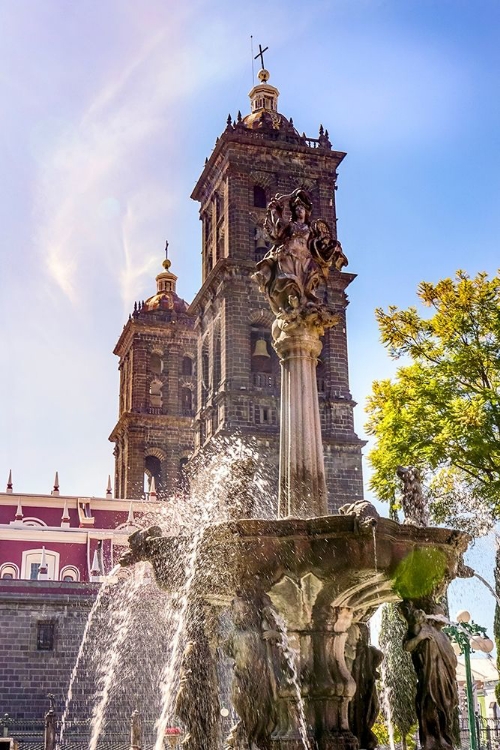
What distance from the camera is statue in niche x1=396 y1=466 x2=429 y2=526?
Answer: 8836mm

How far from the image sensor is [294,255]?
927 centimetres

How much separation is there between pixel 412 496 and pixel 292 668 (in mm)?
2315

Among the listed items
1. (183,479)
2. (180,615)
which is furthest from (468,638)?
(183,479)

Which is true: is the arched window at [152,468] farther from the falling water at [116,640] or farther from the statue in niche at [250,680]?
the statue in niche at [250,680]

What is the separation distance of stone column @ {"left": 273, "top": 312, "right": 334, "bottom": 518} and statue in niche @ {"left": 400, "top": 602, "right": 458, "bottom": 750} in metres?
1.35

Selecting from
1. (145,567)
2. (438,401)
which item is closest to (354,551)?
(438,401)

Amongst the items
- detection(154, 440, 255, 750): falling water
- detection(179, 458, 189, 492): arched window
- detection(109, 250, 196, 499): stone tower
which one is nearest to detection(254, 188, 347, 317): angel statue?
detection(154, 440, 255, 750): falling water

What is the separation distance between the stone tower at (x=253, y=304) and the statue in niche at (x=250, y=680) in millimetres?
22448

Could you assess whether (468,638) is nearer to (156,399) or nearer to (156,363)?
(156,399)

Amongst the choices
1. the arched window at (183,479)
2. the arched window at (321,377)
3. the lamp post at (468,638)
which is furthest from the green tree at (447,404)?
the arched window at (183,479)

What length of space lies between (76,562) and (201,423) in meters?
6.72

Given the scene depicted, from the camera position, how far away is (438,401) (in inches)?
687

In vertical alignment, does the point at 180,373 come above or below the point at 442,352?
above

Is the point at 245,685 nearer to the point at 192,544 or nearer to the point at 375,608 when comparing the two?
the point at 192,544
